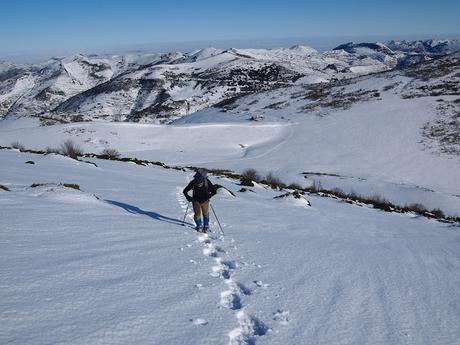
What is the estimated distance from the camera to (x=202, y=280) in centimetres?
702

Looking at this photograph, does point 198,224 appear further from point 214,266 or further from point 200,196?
point 214,266

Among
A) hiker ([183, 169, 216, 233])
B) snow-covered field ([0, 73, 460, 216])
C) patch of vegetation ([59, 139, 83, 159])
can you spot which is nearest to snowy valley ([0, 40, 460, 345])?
hiker ([183, 169, 216, 233])

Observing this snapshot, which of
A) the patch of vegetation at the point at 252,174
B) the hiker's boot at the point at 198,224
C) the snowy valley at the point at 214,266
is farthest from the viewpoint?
the patch of vegetation at the point at 252,174

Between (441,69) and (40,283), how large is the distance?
268 feet

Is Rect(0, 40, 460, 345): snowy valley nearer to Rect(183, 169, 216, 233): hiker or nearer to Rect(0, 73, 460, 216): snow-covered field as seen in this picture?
Rect(183, 169, 216, 233): hiker

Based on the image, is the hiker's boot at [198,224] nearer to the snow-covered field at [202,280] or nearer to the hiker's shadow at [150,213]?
the snow-covered field at [202,280]

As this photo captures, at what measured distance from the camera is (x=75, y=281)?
5.98 m

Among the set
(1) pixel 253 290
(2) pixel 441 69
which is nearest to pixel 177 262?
(1) pixel 253 290

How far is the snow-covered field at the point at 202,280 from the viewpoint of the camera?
5059mm

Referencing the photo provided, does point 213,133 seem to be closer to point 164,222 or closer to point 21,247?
point 164,222

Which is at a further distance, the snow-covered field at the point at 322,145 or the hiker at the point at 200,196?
the snow-covered field at the point at 322,145

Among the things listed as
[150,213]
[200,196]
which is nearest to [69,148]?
[150,213]

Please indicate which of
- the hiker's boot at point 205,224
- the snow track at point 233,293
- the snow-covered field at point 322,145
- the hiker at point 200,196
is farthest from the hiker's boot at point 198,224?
the snow-covered field at point 322,145

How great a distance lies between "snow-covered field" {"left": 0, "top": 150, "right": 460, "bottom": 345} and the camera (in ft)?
16.6
